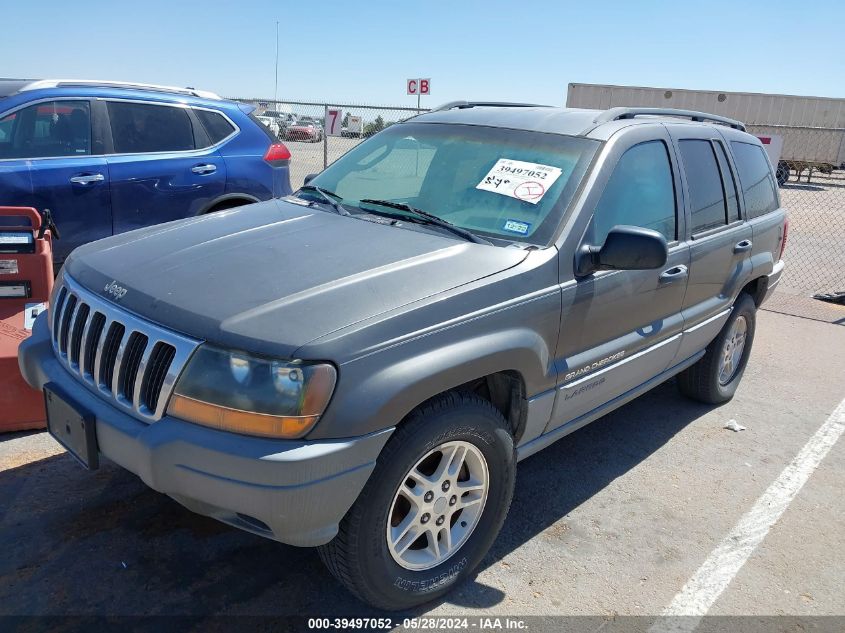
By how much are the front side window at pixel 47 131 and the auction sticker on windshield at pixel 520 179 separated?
395 centimetres

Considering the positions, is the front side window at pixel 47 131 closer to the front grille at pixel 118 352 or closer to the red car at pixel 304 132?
the front grille at pixel 118 352

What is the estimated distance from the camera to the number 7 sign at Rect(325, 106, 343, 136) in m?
12.6

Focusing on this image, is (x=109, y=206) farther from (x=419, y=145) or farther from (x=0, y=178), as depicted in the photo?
(x=419, y=145)

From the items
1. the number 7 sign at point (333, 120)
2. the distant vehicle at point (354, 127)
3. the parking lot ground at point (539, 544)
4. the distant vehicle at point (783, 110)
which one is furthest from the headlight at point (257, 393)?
the distant vehicle at point (783, 110)

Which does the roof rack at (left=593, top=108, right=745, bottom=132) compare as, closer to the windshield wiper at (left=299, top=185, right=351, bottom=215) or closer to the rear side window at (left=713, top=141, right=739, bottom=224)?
the rear side window at (left=713, top=141, right=739, bottom=224)

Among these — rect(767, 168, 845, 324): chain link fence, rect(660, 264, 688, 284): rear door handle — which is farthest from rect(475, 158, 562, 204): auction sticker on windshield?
rect(767, 168, 845, 324): chain link fence

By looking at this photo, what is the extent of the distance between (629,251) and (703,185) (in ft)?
4.83

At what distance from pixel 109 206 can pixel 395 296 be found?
4210mm

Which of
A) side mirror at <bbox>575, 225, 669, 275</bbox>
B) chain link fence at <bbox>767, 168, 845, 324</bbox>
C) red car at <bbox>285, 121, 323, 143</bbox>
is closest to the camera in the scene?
side mirror at <bbox>575, 225, 669, 275</bbox>

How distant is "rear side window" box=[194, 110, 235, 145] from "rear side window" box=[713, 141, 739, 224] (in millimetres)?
4228

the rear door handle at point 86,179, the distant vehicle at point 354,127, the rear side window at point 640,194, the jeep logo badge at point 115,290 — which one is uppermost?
the distant vehicle at point 354,127

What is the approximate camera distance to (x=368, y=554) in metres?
2.50

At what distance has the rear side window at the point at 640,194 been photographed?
131 inches

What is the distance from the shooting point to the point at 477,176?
3.45 meters
